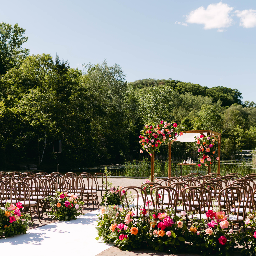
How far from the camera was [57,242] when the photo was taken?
535 cm

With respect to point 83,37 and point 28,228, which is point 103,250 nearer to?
point 28,228

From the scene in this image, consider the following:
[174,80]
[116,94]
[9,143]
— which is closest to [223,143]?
[116,94]

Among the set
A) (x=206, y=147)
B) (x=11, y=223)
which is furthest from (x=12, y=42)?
(x=11, y=223)

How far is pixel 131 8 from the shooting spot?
49.5 ft

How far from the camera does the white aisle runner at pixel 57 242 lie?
4.86 metres

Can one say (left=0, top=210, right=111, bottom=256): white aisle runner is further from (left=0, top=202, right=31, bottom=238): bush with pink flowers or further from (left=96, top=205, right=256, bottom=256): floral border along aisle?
(left=96, top=205, right=256, bottom=256): floral border along aisle

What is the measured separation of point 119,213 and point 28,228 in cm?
207

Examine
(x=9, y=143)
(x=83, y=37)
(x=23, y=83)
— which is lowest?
(x=9, y=143)

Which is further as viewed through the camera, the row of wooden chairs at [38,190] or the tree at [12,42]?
the tree at [12,42]

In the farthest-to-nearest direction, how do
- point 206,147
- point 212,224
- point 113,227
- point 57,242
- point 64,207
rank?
point 206,147, point 64,207, point 57,242, point 113,227, point 212,224

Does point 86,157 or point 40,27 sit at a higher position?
point 40,27

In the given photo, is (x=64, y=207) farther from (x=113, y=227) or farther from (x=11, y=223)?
(x=113, y=227)

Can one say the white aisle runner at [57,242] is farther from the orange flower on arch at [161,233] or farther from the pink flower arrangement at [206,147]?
the pink flower arrangement at [206,147]

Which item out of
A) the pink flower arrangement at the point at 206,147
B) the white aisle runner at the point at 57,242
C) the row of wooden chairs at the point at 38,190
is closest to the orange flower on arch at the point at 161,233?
the white aisle runner at the point at 57,242
